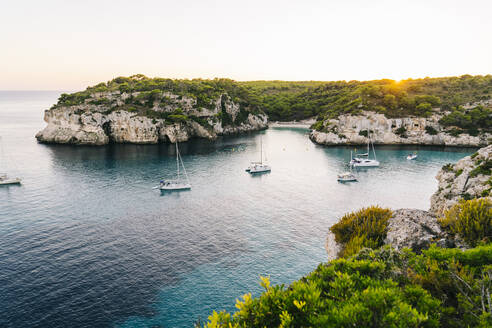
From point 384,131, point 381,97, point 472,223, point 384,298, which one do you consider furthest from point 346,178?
point 381,97

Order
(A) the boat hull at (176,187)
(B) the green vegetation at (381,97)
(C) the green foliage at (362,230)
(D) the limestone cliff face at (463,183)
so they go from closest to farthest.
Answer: (C) the green foliage at (362,230), (D) the limestone cliff face at (463,183), (A) the boat hull at (176,187), (B) the green vegetation at (381,97)

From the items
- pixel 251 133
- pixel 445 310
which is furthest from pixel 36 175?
pixel 251 133

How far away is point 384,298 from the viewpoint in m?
7.94

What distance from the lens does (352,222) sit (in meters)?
20.6

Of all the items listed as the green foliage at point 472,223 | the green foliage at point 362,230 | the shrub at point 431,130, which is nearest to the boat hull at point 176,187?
the green foliage at point 362,230

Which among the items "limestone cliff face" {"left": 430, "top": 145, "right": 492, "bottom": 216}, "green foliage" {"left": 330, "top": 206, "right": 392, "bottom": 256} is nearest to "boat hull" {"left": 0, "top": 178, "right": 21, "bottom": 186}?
"green foliage" {"left": 330, "top": 206, "right": 392, "bottom": 256}

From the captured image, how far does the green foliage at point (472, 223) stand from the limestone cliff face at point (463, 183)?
11852 mm

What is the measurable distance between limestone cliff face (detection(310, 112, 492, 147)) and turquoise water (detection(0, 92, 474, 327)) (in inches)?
842

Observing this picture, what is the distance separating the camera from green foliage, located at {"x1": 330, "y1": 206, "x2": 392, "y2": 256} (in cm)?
1816

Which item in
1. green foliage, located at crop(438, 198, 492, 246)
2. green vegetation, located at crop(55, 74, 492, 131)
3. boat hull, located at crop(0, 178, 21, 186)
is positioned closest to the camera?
green foliage, located at crop(438, 198, 492, 246)

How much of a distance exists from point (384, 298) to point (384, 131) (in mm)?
108668

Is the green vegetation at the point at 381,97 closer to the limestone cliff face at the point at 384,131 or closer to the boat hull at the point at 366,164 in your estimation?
the limestone cliff face at the point at 384,131

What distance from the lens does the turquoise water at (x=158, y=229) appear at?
82.8ft

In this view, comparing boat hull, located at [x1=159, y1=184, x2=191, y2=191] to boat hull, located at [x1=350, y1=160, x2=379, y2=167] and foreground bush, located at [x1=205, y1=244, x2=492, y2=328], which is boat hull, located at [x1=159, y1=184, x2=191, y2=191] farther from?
foreground bush, located at [x1=205, y1=244, x2=492, y2=328]
